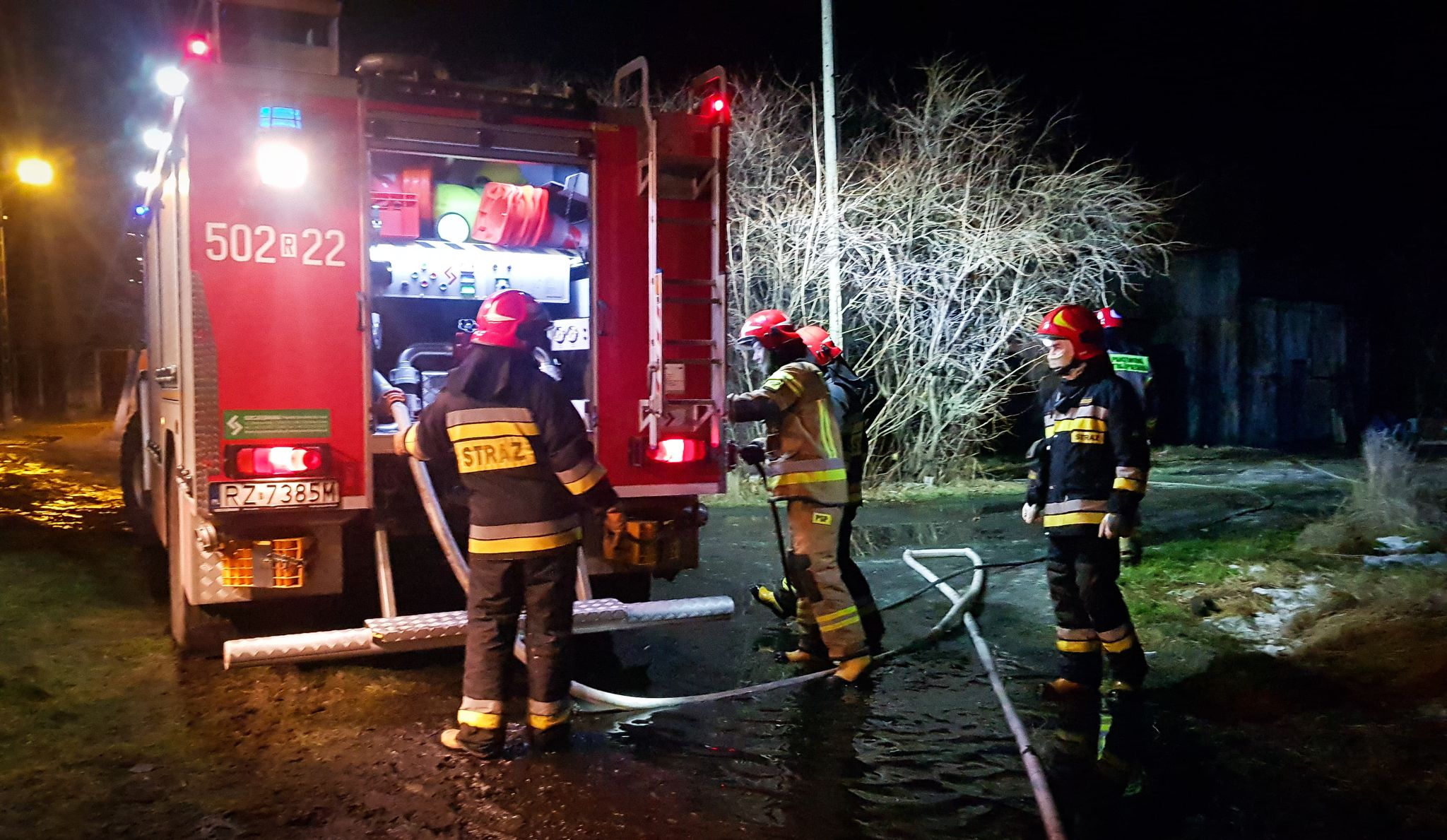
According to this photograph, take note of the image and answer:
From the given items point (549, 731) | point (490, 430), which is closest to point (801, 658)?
point (549, 731)

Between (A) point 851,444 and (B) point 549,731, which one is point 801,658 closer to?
(A) point 851,444

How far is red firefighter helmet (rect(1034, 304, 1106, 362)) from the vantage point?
4906mm

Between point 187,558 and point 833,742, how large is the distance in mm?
3000

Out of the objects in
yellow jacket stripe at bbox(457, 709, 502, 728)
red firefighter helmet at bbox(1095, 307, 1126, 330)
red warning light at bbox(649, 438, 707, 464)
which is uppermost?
red firefighter helmet at bbox(1095, 307, 1126, 330)

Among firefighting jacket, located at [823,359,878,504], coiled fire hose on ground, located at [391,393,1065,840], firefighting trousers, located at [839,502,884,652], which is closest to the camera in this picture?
coiled fire hose on ground, located at [391,393,1065,840]

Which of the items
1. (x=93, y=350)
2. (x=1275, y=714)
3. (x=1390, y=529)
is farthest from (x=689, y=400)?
(x=93, y=350)

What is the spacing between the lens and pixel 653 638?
5957 millimetres

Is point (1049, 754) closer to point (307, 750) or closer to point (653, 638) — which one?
point (653, 638)

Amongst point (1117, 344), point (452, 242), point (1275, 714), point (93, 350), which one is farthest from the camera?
point (93, 350)

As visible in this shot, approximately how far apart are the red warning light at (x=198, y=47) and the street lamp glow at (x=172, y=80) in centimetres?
10

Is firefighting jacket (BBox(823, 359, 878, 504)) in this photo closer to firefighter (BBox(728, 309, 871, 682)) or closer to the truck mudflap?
firefighter (BBox(728, 309, 871, 682))

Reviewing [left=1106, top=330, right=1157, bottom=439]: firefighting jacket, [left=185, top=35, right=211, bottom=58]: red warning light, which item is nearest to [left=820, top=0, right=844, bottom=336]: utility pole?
[left=1106, top=330, right=1157, bottom=439]: firefighting jacket

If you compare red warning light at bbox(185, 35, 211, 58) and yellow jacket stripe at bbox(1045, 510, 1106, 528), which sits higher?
red warning light at bbox(185, 35, 211, 58)

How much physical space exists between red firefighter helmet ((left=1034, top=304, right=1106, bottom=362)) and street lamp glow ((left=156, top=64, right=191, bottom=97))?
3.91 meters
